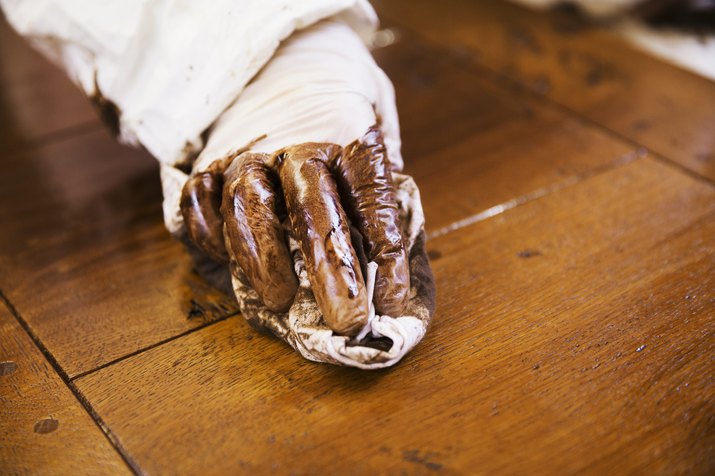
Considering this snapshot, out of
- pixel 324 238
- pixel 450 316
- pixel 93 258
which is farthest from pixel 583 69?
pixel 93 258

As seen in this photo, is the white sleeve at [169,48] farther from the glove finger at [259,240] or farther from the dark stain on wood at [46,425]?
the dark stain on wood at [46,425]

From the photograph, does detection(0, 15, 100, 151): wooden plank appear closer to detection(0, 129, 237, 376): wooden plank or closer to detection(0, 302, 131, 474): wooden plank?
detection(0, 129, 237, 376): wooden plank

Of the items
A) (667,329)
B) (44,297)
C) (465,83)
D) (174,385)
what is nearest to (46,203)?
(44,297)

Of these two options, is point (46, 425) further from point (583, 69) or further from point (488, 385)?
point (583, 69)

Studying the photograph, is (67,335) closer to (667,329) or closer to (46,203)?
(46,203)

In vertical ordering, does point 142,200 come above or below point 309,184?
below

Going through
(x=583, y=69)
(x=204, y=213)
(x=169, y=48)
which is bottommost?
(x=583, y=69)

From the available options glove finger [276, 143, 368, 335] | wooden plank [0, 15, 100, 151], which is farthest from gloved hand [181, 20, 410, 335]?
wooden plank [0, 15, 100, 151]

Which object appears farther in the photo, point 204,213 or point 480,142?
point 480,142
